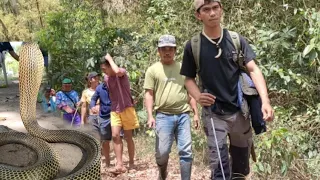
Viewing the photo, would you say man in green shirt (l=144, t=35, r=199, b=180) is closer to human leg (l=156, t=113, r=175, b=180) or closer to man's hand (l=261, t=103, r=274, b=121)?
human leg (l=156, t=113, r=175, b=180)

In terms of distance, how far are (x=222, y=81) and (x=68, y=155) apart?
1.20 metres

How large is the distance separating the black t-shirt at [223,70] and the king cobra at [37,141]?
0.91 meters

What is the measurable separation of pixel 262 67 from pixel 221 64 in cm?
189

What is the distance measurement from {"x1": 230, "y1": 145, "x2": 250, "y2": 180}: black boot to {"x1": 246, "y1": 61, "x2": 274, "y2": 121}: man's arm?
1.70 feet

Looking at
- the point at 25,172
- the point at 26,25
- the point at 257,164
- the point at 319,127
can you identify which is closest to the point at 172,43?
the point at 257,164

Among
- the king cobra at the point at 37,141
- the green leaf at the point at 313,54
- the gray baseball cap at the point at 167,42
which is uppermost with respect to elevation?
the gray baseball cap at the point at 167,42

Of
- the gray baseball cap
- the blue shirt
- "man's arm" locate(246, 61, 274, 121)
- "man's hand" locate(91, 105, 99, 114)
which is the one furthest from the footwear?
"man's arm" locate(246, 61, 274, 121)

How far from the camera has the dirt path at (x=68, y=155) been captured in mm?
2838

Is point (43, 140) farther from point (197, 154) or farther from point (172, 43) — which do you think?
point (197, 154)

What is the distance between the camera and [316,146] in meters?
4.33

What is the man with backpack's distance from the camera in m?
3.02

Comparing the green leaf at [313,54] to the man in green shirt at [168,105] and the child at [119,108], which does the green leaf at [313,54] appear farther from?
the child at [119,108]

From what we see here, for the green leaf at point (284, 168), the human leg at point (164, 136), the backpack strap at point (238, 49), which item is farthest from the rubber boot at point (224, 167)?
the human leg at point (164, 136)

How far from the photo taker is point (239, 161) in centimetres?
332
